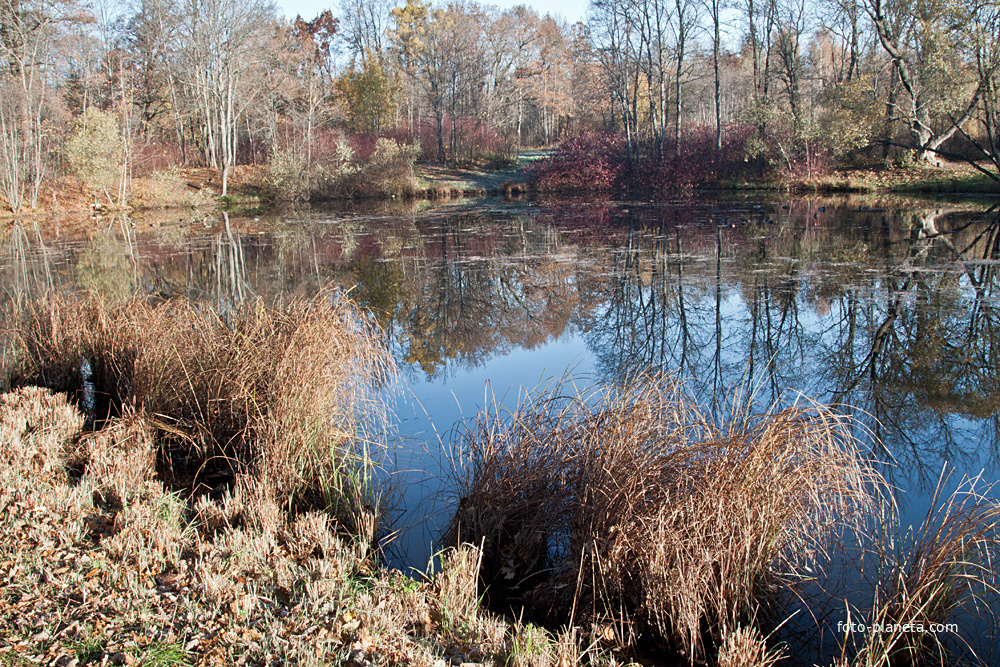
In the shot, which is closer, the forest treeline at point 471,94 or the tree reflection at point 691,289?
the tree reflection at point 691,289

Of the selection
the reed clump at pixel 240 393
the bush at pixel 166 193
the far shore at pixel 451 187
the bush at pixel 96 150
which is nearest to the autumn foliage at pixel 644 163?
the far shore at pixel 451 187

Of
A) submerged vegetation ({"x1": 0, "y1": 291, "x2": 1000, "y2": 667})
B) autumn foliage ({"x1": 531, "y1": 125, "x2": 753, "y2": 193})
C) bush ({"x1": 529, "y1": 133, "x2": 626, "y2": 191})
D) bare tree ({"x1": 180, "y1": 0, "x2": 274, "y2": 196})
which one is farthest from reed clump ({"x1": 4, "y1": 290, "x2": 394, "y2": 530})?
bare tree ({"x1": 180, "y1": 0, "x2": 274, "y2": 196})

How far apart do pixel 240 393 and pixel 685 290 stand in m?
7.97

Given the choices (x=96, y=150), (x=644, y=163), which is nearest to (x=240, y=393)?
(x=96, y=150)

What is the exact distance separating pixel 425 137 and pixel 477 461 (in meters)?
44.0

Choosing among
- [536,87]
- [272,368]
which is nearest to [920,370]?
[272,368]

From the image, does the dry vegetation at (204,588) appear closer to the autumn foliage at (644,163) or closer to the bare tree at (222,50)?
the autumn foliage at (644,163)

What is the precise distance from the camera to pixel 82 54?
34.3 meters

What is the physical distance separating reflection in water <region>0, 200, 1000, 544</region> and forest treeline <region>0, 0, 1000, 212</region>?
833cm

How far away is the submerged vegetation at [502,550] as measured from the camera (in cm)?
287

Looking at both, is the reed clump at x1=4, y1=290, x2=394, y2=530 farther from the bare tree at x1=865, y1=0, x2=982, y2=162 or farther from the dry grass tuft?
the bare tree at x1=865, y1=0, x2=982, y2=162

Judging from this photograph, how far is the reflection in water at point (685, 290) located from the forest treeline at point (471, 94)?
27.3 feet

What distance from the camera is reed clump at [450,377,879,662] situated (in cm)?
308

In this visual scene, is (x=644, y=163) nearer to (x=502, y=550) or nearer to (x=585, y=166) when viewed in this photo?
(x=585, y=166)
